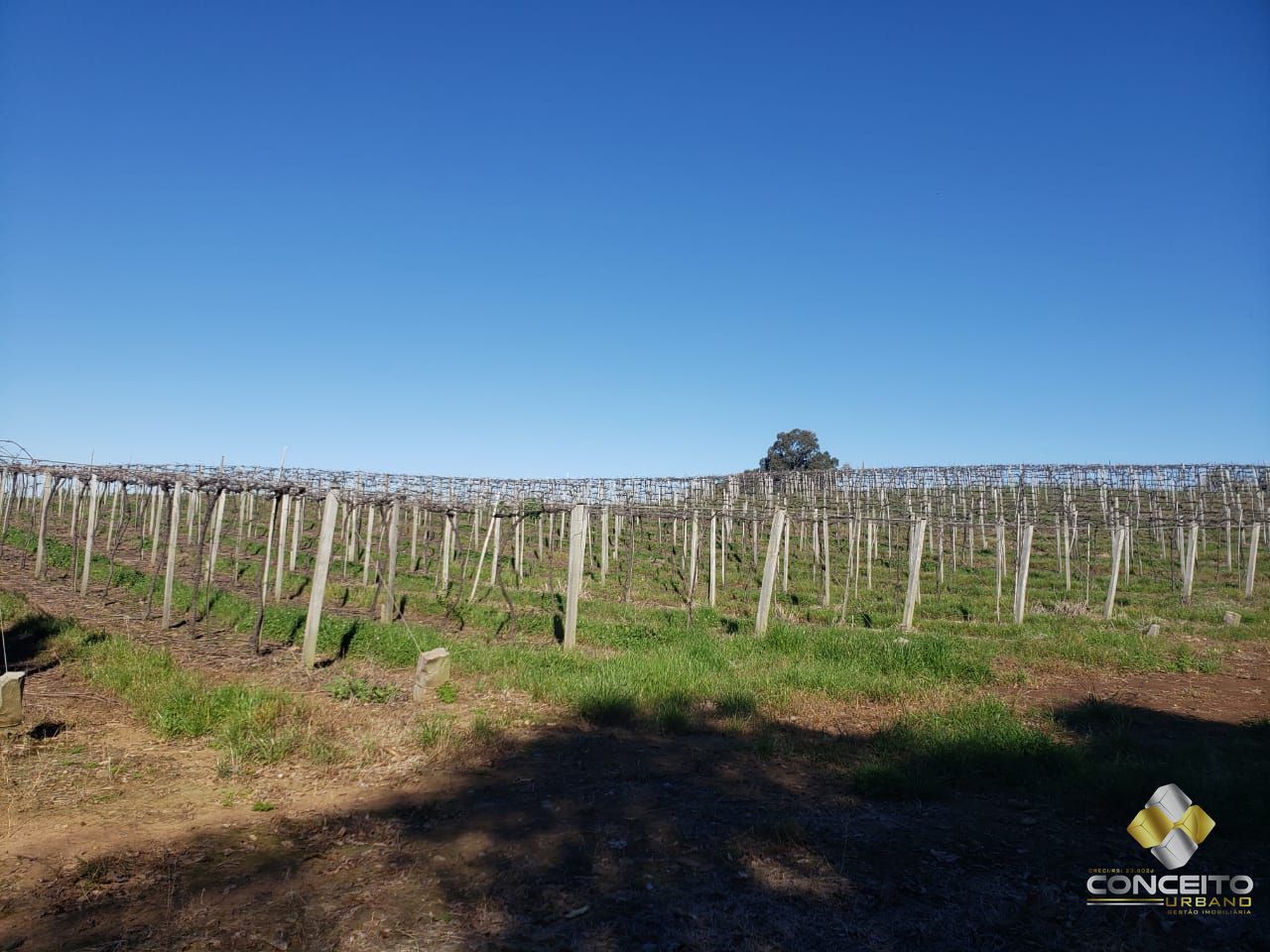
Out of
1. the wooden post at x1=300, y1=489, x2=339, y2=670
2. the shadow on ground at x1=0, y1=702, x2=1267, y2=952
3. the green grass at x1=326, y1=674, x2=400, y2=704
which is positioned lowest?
the green grass at x1=326, y1=674, x2=400, y2=704

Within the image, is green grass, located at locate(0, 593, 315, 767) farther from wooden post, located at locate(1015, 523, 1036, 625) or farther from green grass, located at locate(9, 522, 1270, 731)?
wooden post, located at locate(1015, 523, 1036, 625)

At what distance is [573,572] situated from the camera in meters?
10.7

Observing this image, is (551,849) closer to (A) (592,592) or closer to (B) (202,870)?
(B) (202,870)

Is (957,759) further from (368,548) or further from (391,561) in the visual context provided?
(368,548)

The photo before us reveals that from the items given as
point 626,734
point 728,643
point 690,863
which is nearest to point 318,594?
point 626,734

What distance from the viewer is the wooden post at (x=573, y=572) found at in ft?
34.1

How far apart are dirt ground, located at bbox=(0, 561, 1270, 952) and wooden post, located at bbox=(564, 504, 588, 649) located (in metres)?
3.39

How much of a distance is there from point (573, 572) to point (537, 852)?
6341mm

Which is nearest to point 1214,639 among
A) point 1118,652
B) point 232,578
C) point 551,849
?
point 1118,652

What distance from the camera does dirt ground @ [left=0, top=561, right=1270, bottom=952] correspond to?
357 centimetres

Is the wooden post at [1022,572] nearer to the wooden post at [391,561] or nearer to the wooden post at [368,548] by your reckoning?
the wooden post at [391,561]

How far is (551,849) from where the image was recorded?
14.7 ft

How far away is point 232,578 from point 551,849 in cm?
1451

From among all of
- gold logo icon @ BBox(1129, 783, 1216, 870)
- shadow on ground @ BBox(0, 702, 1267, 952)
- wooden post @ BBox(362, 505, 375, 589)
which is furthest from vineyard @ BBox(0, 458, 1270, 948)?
wooden post @ BBox(362, 505, 375, 589)
